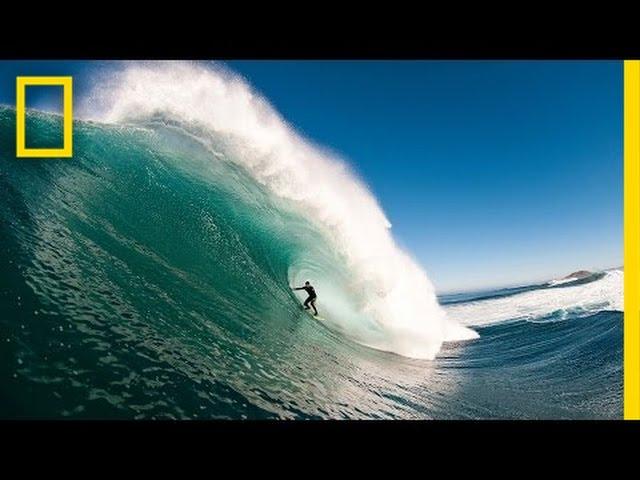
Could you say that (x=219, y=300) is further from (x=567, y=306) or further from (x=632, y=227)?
(x=567, y=306)

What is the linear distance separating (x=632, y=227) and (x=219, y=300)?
4268mm

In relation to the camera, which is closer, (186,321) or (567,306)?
(186,321)

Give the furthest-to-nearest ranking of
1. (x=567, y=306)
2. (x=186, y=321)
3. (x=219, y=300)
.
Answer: (x=567, y=306)
(x=219, y=300)
(x=186, y=321)

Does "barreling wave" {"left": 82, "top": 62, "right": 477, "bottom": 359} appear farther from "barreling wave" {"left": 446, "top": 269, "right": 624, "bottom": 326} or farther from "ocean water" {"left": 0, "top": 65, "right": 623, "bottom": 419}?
"barreling wave" {"left": 446, "top": 269, "right": 624, "bottom": 326}

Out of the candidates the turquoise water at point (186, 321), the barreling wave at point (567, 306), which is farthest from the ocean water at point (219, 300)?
the barreling wave at point (567, 306)

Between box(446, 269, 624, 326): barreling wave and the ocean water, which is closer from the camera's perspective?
the ocean water

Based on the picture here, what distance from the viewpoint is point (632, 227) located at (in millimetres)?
4059

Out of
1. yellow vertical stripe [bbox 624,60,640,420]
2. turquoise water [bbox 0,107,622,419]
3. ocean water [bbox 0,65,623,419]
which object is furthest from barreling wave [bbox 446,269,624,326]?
yellow vertical stripe [bbox 624,60,640,420]

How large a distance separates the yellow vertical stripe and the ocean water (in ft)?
3.37

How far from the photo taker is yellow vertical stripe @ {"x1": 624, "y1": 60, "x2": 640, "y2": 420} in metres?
4.01

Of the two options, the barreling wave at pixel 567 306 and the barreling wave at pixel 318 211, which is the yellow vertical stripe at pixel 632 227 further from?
the barreling wave at pixel 567 306

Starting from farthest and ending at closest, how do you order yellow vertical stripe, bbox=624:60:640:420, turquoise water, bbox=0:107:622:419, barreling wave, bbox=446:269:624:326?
barreling wave, bbox=446:269:624:326
yellow vertical stripe, bbox=624:60:640:420
turquoise water, bbox=0:107:622:419

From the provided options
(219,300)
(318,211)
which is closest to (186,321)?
(219,300)
